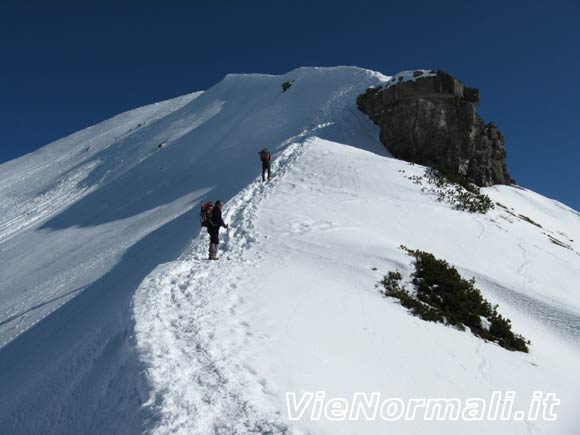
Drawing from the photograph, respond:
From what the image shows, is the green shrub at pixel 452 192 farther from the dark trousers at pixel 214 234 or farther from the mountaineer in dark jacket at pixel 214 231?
the dark trousers at pixel 214 234

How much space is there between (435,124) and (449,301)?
62.5 ft

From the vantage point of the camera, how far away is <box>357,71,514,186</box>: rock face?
24531 mm

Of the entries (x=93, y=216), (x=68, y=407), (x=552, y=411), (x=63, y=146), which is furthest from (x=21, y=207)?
(x=552, y=411)

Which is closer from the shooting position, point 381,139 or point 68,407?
point 68,407

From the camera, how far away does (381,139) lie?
25766 millimetres

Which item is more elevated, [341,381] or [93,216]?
[341,381]

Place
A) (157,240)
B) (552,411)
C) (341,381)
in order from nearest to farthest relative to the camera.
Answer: (341,381) → (552,411) → (157,240)

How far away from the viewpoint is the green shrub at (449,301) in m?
7.87

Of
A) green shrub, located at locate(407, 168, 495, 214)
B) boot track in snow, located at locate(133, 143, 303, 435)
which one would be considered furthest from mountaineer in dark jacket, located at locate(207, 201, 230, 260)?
green shrub, located at locate(407, 168, 495, 214)

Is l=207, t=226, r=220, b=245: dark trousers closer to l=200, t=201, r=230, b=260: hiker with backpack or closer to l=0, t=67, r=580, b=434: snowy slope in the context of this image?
l=200, t=201, r=230, b=260: hiker with backpack

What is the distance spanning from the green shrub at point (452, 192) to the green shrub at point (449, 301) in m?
7.34

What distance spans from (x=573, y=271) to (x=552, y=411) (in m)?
8.79

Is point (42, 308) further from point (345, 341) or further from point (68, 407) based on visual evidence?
point (345, 341)

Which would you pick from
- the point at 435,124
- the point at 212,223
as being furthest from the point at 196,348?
the point at 435,124
